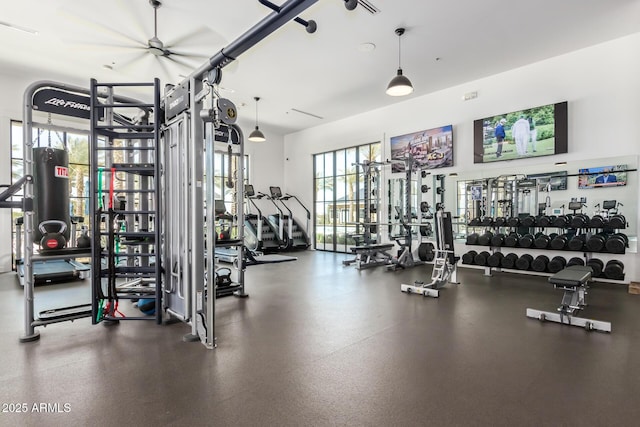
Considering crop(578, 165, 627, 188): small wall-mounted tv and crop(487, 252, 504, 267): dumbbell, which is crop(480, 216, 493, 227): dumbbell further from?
crop(578, 165, 627, 188): small wall-mounted tv

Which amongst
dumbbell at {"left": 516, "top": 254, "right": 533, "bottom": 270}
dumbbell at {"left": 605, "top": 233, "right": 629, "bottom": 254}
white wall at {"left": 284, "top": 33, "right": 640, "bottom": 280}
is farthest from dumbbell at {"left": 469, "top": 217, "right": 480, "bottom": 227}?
dumbbell at {"left": 605, "top": 233, "right": 629, "bottom": 254}

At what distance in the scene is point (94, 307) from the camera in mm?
3285

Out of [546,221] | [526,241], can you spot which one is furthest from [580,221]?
[526,241]

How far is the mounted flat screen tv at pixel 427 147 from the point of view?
743 centimetres

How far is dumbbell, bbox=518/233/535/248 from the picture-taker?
5775mm

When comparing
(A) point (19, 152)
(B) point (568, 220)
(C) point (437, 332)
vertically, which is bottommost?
(C) point (437, 332)

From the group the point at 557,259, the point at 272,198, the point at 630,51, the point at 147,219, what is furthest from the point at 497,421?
the point at 272,198

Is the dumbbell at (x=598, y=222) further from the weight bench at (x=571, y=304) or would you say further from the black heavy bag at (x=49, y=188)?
the black heavy bag at (x=49, y=188)

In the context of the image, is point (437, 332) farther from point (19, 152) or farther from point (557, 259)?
point (19, 152)

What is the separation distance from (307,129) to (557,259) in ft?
26.0

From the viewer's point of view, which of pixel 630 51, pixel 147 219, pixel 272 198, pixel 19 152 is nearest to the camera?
pixel 147 219

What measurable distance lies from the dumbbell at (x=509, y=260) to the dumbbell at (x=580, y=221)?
1.01 m

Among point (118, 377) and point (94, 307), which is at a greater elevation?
point (94, 307)

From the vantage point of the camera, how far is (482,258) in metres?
6.18
